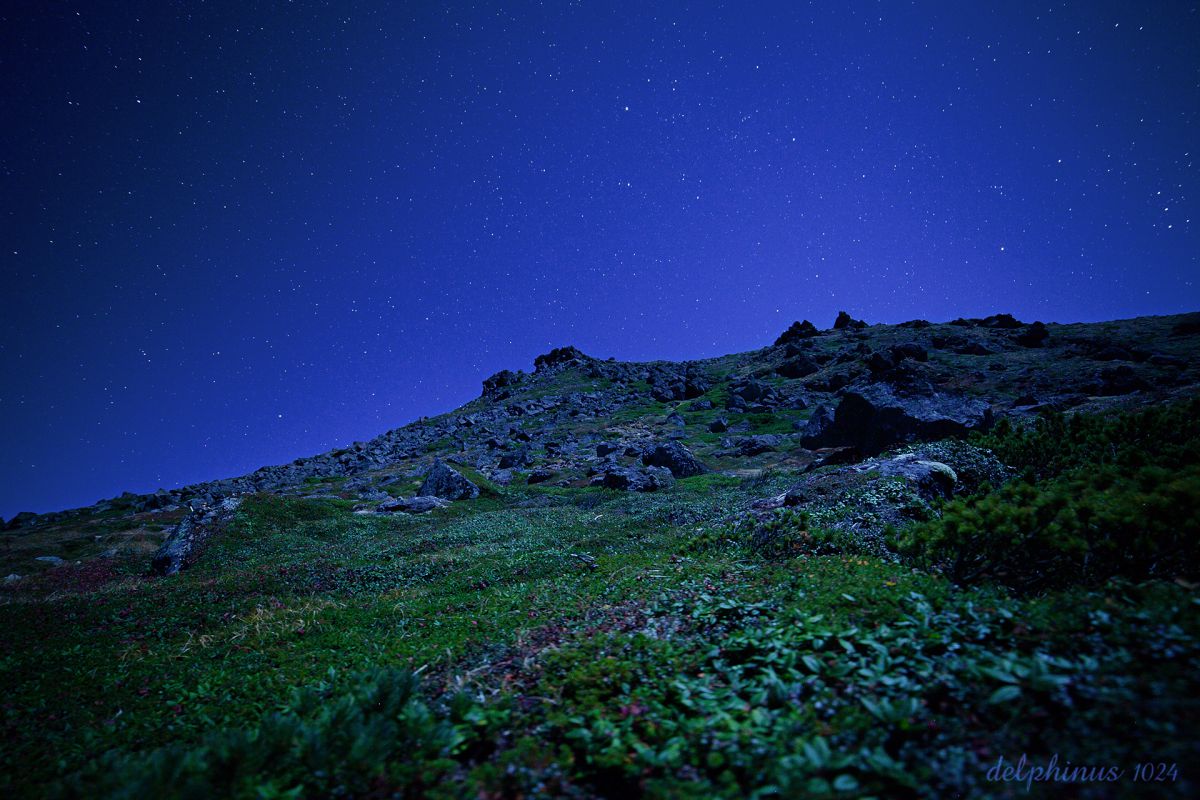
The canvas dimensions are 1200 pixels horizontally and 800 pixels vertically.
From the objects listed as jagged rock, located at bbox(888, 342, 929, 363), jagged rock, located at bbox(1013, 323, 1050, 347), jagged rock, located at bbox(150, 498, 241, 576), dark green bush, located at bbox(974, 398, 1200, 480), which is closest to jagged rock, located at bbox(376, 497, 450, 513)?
jagged rock, located at bbox(150, 498, 241, 576)

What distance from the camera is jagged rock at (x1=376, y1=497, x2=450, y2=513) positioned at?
3869 cm

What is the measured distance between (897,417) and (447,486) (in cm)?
3913

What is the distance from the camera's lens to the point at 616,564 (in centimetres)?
1480

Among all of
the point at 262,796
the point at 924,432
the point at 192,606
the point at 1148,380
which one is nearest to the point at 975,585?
the point at 262,796

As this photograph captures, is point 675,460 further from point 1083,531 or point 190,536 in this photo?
point 1083,531

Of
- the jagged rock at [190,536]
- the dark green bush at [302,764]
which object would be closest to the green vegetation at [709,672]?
the dark green bush at [302,764]

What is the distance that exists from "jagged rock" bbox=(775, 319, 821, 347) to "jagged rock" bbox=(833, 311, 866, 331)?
5434 mm

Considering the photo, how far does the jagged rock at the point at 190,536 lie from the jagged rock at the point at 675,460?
3519 cm

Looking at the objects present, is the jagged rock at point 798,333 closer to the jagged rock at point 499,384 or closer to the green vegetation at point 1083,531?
the jagged rock at point 499,384

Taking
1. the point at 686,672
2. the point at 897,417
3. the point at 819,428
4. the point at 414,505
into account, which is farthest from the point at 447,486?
the point at 686,672

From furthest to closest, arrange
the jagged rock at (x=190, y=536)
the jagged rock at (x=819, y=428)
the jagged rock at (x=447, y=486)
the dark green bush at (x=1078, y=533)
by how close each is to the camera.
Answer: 1. the jagged rock at (x=819, y=428)
2. the jagged rock at (x=447, y=486)
3. the jagged rock at (x=190, y=536)
4. the dark green bush at (x=1078, y=533)

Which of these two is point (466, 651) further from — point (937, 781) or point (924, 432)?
point (924, 432)

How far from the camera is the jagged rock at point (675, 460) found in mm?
45688

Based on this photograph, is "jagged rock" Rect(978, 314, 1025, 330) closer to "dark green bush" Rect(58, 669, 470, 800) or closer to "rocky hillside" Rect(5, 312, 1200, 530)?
"rocky hillside" Rect(5, 312, 1200, 530)
